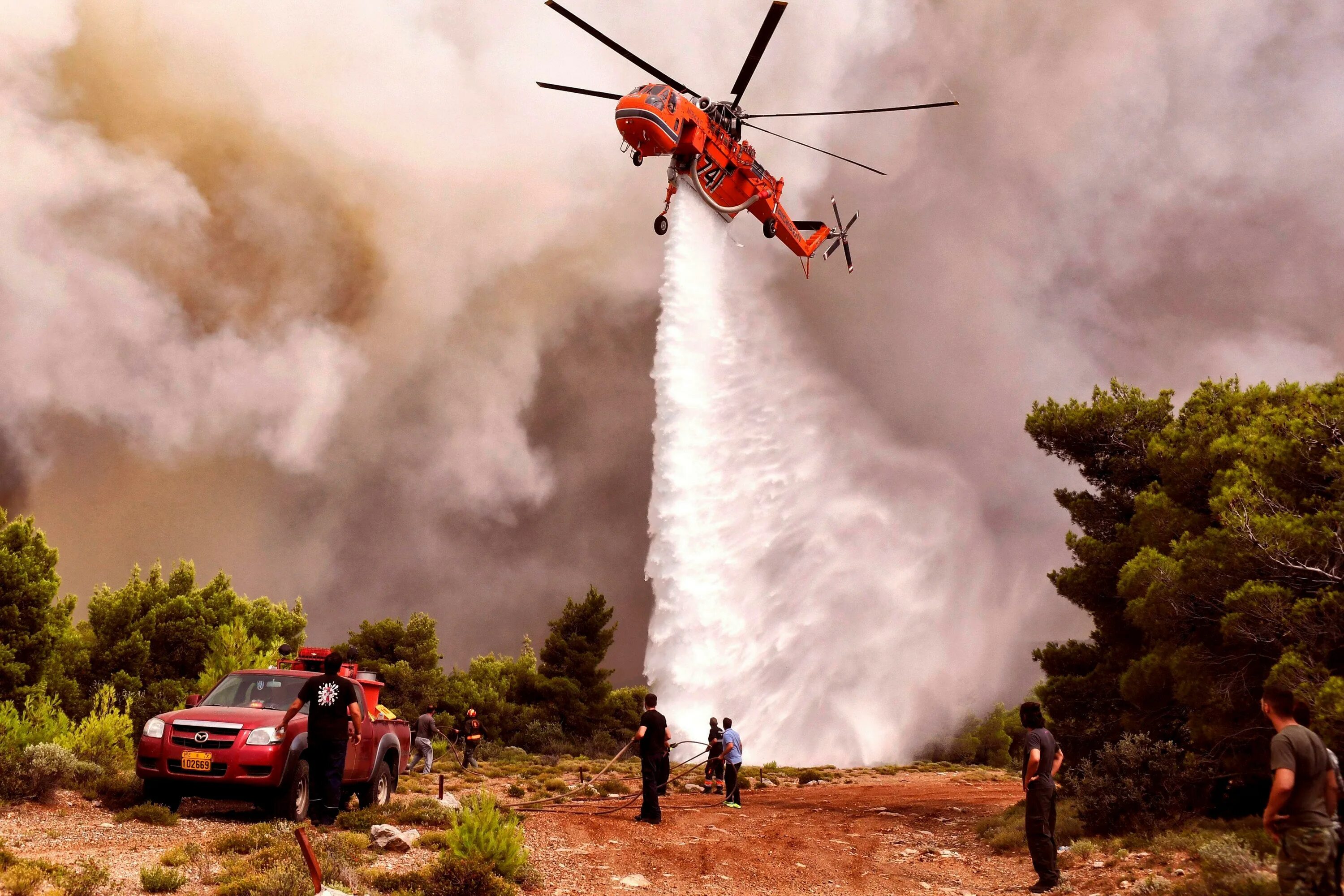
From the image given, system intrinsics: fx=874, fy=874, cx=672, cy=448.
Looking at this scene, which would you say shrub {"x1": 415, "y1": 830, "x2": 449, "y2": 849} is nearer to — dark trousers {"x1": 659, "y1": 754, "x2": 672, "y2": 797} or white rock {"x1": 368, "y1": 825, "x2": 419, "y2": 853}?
white rock {"x1": 368, "y1": 825, "x2": 419, "y2": 853}

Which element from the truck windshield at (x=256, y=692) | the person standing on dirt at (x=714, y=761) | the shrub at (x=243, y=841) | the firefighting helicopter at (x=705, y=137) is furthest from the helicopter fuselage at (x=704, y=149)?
the shrub at (x=243, y=841)

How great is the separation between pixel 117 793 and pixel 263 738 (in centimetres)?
368

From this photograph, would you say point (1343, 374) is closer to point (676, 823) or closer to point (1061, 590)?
point (1061, 590)

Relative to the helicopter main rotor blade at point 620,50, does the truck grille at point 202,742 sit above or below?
below

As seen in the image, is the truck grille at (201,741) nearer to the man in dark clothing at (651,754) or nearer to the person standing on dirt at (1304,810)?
the man in dark clothing at (651,754)

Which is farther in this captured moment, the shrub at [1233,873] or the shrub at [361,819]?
the shrub at [361,819]

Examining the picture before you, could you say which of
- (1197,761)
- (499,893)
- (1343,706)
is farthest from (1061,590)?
(499,893)

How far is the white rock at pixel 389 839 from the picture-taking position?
10555mm

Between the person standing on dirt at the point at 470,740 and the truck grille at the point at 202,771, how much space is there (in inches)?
602

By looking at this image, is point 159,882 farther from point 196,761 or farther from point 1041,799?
point 1041,799

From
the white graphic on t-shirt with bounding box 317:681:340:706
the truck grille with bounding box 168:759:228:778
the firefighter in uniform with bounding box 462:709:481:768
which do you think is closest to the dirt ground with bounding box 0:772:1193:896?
the truck grille with bounding box 168:759:228:778

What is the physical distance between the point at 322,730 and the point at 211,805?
400cm

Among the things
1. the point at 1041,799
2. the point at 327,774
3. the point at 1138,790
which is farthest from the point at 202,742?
the point at 1138,790

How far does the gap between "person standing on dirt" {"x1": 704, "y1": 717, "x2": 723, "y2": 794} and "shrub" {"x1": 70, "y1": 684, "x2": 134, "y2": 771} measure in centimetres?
1244
